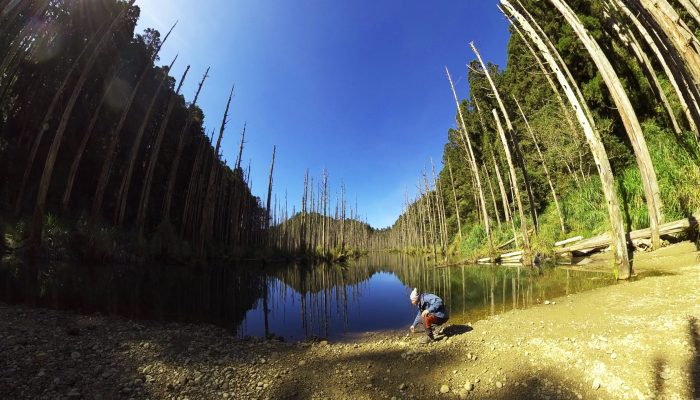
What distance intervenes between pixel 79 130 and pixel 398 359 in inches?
968

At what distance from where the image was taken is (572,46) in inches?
719

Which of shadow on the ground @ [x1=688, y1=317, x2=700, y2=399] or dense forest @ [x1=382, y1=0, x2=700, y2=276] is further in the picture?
dense forest @ [x1=382, y1=0, x2=700, y2=276]

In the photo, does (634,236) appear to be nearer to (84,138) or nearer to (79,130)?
(84,138)

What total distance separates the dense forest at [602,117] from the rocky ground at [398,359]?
411 cm

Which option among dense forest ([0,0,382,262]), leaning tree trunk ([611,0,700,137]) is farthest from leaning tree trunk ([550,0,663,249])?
dense forest ([0,0,382,262])

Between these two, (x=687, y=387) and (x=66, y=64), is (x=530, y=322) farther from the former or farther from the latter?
(x=66, y=64)

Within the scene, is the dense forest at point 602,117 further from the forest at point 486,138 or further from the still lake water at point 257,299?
the still lake water at point 257,299

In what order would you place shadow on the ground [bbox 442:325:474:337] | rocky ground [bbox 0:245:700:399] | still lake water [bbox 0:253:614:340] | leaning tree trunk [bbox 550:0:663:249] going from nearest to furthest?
rocky ground [bbox 0:245:700:399] → shadow on the ground [bbox 442:325:474:337] → still lake water [bbox 0:253:614:340] → leaning tree trunk [bbox 550:0:663:249]

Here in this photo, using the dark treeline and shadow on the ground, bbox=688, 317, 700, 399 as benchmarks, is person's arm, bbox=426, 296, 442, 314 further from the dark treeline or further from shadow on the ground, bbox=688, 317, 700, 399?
the dark treeline

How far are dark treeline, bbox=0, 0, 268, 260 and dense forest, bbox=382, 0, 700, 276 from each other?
18.2 metres

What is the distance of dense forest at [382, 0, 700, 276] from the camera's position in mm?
8930

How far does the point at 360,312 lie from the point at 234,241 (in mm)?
20967

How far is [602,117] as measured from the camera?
1867cm

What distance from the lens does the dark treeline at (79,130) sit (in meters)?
14.8
